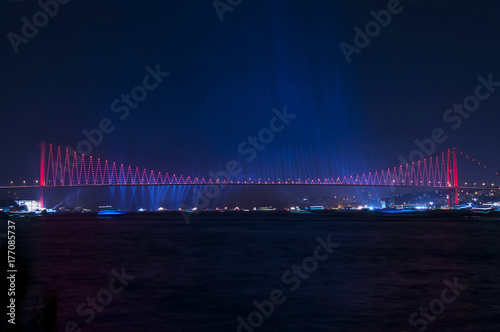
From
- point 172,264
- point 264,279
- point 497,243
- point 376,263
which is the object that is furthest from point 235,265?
point 497,243

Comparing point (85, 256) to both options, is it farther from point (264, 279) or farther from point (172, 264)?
point (264, 279)

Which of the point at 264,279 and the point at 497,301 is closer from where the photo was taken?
the point at 497,301

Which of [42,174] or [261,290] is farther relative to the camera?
[42,174]

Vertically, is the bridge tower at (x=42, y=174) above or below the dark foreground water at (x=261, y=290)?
above

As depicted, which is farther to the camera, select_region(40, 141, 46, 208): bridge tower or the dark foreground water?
select_region(40, 141, 46, 208): bridge tower

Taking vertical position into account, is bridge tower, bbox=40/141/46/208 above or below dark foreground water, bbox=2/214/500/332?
above

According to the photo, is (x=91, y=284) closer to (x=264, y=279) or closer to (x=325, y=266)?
(x=264, y=279)

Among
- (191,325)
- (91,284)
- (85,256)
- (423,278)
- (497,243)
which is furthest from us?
(497,243)

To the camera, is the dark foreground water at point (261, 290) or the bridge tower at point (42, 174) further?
the bridge tower at point (42, 174)

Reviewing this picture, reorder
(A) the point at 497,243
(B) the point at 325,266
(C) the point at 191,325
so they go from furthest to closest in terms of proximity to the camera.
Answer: (A) the point at 497,243
(B) the point at 325,266
(C) the point at 191,325
